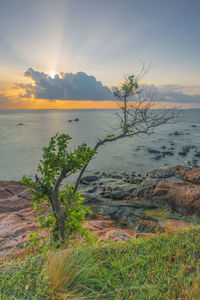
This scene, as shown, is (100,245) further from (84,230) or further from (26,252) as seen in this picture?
(26,252)

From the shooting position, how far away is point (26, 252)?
4.36 m

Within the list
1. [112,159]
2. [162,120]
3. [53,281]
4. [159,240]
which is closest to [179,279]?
[159,240]

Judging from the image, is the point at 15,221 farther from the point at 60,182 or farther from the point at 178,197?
the point at 178,197

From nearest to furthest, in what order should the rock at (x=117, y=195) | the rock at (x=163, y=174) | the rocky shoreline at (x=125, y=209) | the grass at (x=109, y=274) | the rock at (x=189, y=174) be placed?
the grass at (x=109, y=274) → the rocky shoreline at (x=125, y=209) → the rock at (x=117, y=195) → the rock at (x=189, y=174) → the rock at (x=163, y=174)

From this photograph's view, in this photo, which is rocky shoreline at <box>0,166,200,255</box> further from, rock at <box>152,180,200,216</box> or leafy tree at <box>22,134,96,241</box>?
leafy tree at <box>22,134,96,241</box>

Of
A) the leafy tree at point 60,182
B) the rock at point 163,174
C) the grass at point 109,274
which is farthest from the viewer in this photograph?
A: the rock at point 163,174

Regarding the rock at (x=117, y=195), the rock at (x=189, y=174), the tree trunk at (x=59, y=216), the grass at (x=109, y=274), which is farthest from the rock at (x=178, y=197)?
the tree trunk at (x=59, y=216)

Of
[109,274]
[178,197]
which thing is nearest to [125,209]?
[178,197]

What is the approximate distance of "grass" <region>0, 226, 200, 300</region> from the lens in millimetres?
2566

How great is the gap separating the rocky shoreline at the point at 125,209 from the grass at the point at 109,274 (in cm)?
212

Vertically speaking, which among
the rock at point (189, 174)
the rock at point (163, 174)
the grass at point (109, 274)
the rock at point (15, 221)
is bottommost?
the rock at point (163, 174)

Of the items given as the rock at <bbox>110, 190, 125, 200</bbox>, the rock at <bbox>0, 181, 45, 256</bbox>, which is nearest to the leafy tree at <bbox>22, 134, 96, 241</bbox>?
the rock at <bbox>0, 181, 45, 256</bbox>

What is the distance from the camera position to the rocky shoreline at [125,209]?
7059 millimetres

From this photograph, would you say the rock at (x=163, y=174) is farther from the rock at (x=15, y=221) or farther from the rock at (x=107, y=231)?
the rock at (x=15, y=221)
